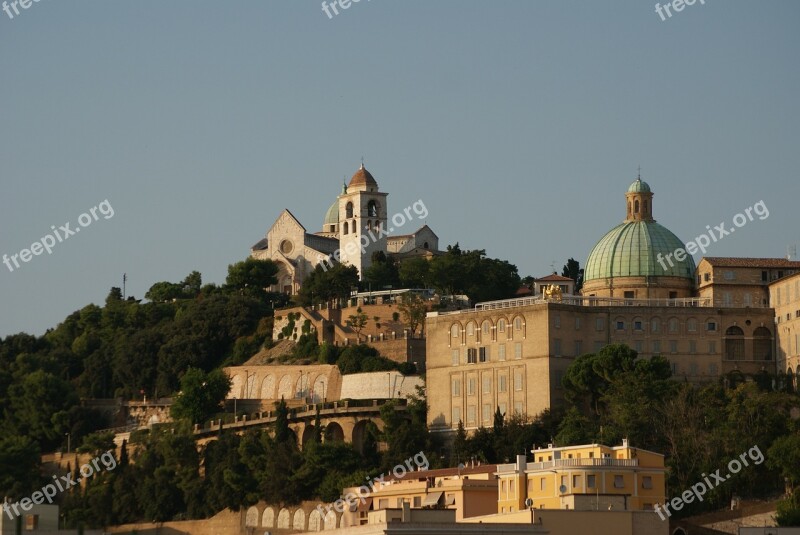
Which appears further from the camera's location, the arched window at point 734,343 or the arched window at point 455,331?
the arched window at point 455,331

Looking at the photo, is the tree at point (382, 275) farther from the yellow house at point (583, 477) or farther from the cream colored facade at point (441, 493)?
the yellow house at point (583, 477)

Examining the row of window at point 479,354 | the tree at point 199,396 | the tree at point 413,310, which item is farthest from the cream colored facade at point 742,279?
the tree at point 199,396

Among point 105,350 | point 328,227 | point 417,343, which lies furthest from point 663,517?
point 328,227

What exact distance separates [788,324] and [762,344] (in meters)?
2.14

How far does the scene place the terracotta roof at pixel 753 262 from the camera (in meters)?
104

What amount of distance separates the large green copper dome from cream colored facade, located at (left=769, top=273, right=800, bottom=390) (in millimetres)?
6176

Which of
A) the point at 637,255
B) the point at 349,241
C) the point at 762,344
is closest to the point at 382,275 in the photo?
the point at 349,241

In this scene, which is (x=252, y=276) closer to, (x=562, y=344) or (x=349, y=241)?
(x=349, y=241)

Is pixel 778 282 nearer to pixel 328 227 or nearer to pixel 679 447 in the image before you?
pixel 679 447

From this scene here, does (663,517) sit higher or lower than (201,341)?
lower

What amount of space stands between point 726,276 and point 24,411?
136ft

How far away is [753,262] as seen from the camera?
344 feet

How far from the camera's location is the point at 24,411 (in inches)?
4727

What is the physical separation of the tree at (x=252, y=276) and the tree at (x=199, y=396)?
21771mm
